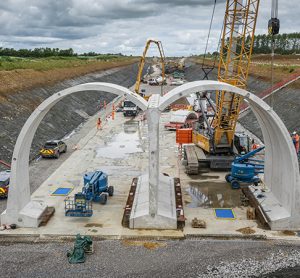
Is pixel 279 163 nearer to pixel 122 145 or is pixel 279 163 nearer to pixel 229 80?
pixel 229 80

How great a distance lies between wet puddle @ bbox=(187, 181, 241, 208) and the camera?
19547 mm

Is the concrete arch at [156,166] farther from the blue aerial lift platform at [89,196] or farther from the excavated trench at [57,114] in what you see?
the excavated trench at [57,114]

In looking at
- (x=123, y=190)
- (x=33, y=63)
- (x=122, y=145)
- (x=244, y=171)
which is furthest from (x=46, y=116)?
(x=33, y=63)

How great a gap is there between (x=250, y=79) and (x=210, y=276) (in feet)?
180

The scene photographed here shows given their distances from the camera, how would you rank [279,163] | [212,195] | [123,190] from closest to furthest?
[279,163]
[212,195]
[123,190]

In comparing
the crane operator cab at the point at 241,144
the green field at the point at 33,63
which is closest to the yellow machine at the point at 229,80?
the crane operator cab at the point at 241,144

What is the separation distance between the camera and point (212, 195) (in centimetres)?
2094

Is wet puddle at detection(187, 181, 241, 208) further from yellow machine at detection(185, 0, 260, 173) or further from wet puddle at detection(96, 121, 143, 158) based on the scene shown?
wet puddle at detection(96, 121, 143, 158)

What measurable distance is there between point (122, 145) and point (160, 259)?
18.9 m

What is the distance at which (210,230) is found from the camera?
16234 mm

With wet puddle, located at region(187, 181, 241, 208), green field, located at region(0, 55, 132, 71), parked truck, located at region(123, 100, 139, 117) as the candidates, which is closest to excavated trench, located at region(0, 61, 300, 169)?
parked truck, located at region(123, 100, 139, 117)

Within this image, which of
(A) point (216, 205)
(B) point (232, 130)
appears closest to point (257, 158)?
(B) point (232, 130)

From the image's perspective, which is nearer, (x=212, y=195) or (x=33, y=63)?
(x=212, y=195)

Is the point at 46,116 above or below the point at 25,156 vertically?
below
